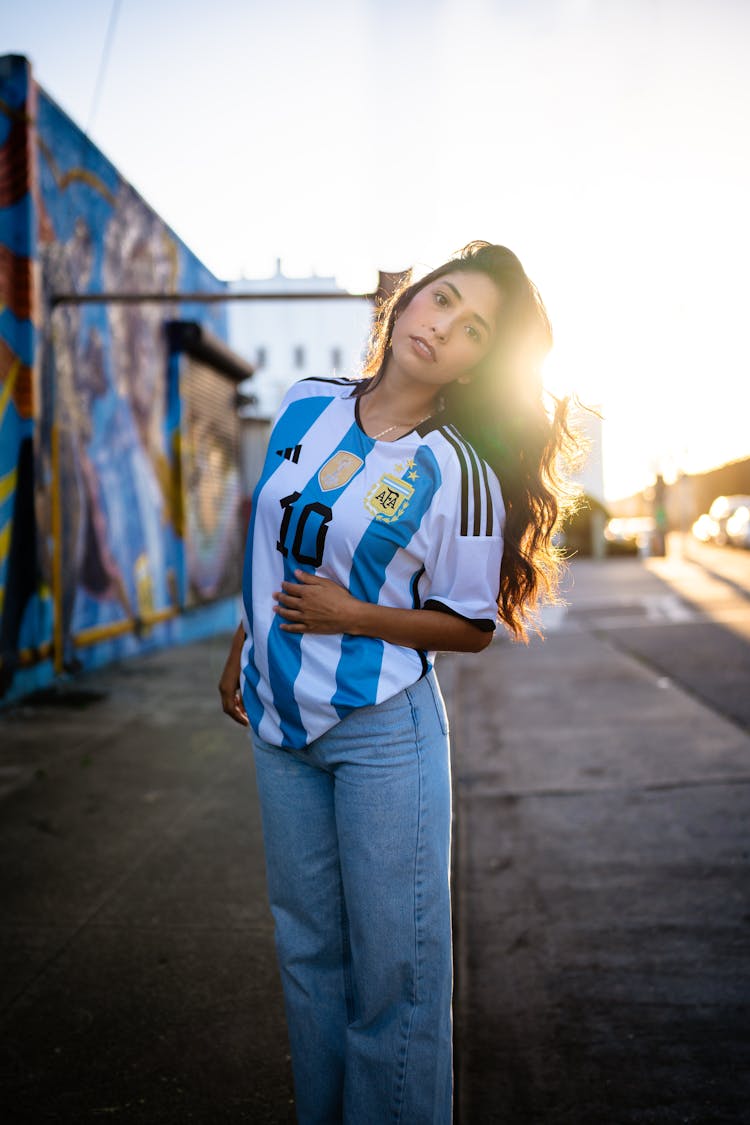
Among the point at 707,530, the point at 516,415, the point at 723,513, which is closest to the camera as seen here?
the point at 516,415

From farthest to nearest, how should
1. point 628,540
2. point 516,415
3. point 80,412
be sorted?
point 628,540, point 80,412, point 516,415

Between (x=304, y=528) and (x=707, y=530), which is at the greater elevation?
(x=304, y=528)

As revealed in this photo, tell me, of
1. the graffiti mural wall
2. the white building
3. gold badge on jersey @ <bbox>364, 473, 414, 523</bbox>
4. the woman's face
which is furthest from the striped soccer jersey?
the white building

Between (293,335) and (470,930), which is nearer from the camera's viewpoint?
(470,930)

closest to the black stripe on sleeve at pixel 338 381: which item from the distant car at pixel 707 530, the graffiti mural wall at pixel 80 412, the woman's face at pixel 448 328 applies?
the woman's face at pixel 448 328

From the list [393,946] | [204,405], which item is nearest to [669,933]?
[393,946]

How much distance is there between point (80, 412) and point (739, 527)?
28648 mm

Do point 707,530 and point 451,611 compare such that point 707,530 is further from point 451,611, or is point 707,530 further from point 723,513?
point 451,611

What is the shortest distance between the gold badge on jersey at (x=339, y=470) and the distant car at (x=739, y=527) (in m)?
32.7

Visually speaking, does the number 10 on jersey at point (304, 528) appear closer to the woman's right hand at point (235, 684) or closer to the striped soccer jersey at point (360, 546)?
the striped soccer jersey at point (360, 546)

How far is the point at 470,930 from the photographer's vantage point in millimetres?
3473

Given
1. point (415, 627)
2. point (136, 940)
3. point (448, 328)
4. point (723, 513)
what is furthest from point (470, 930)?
point (723, 513)

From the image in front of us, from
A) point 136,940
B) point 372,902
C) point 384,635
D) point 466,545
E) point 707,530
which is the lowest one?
point 707,530

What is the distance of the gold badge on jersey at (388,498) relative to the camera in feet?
5.84
